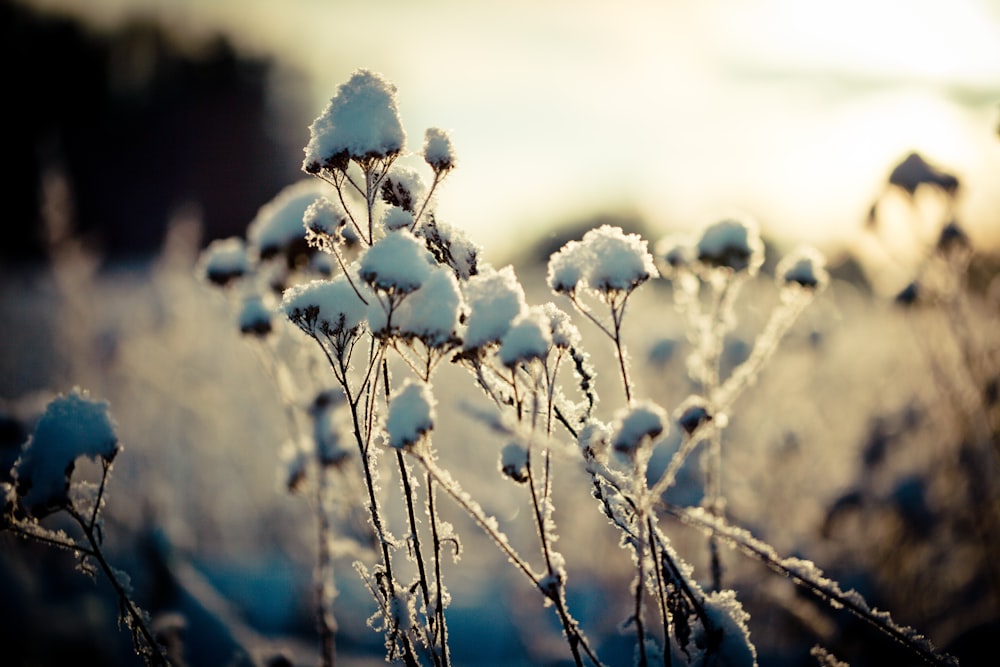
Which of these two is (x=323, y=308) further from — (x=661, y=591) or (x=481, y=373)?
(x=661, y=591)

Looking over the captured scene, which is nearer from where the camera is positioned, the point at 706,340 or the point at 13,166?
the point at 706,340

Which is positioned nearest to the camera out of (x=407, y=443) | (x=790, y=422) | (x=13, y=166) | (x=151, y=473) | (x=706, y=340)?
(x=407, y=443)

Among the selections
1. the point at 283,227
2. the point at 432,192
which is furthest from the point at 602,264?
the point at 283,227

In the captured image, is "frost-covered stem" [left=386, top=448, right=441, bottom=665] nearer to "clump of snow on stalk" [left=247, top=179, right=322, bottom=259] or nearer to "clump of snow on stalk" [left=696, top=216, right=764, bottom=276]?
"clump of snow on stalk" [left=696, top=216, right=764, bottom=276]

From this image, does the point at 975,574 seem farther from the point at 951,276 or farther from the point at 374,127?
the point at 374,127

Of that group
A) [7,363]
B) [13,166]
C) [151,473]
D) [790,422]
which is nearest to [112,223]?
[13,166]

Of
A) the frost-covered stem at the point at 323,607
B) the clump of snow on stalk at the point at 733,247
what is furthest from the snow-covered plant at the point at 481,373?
the frost-covered stem at the point at 323,607
